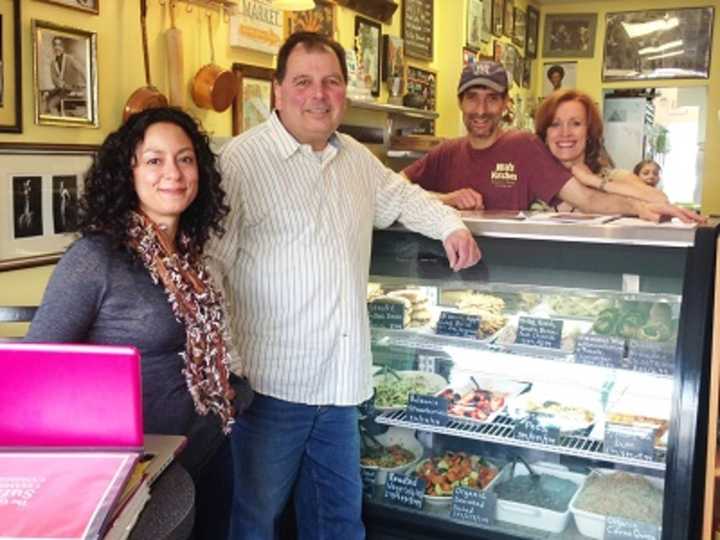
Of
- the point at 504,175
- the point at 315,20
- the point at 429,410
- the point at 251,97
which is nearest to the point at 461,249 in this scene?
the point at 429,410

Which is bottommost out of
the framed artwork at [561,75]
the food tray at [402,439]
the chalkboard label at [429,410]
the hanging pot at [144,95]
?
the food tray at [402,439]

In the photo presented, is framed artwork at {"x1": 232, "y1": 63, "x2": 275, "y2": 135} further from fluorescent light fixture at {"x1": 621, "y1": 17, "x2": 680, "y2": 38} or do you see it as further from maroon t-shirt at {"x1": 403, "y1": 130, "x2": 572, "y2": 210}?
fluorescent light fixture at {"x1": 621, "y1": 17, "x2": 680, "y2": 38}

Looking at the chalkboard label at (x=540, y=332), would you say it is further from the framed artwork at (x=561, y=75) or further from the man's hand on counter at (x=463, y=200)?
the framed artwork at (x=561, y=75)

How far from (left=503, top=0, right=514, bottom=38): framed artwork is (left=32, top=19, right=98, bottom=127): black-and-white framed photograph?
4591 millimetres

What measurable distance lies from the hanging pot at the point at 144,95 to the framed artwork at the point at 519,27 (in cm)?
466

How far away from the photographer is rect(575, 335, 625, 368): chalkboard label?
1935 millimetres

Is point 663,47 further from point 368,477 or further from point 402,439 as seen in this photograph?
point 368,477

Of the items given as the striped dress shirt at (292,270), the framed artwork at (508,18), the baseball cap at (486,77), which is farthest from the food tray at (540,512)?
the framed artwork at (508,18)

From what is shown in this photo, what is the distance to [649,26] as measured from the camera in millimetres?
6914

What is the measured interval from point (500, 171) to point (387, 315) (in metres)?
0.80

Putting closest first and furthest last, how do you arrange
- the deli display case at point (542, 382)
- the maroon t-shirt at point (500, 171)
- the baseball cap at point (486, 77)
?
1. the deli display case at point (542, 382)
2. the maroon t-shirt at point (500, 171)
3. the baseball cap at point (486, 77)

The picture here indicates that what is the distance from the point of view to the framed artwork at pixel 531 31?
704cm

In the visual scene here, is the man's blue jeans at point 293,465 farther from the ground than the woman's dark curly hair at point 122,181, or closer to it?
closer to it

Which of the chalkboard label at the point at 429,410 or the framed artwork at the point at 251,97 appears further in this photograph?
the framed artwork at the point at 251,97
